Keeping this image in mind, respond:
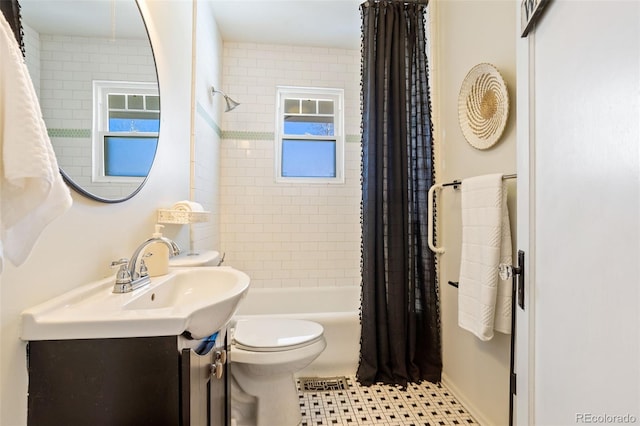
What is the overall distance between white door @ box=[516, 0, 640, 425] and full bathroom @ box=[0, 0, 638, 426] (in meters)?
0.02

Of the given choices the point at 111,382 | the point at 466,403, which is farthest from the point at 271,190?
the point at 111,382

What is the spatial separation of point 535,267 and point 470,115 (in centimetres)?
108

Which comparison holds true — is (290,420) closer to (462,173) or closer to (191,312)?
(191,312)

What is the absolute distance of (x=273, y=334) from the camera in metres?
1.58

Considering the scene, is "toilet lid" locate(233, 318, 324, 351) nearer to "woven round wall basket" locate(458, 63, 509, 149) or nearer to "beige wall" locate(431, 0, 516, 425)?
"beige wall" locate(431, 0, 516, 425)

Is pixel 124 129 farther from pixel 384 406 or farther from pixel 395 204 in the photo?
pixel 384 406

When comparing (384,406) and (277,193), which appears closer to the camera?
(384,406)

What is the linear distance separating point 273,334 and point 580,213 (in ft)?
4.55

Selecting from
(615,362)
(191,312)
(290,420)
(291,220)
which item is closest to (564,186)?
(615,362)

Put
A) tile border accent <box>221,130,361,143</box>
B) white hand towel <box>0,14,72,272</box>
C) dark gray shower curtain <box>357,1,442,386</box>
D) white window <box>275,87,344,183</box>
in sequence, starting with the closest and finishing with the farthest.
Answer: white hand towel <box>0,14,72,272</box>, dark gray shower curtain <box>357,1,442,386</box>, tile border accent <box>221,130,361,143</box>, white window <box>275,87,344,183</box>

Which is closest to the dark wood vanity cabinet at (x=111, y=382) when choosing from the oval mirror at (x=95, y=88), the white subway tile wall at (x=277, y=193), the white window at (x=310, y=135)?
the oval mirror at (x=95, y=88)

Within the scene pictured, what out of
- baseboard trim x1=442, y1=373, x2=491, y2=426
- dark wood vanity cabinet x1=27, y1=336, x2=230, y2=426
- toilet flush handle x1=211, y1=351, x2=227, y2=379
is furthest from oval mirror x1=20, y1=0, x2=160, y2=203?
baseboard trim x1=442, y1=373, x2=491, y2=426

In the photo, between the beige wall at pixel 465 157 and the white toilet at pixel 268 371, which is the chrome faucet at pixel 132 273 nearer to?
the white toilet at pixel 268 371

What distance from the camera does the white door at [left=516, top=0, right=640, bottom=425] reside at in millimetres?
505
